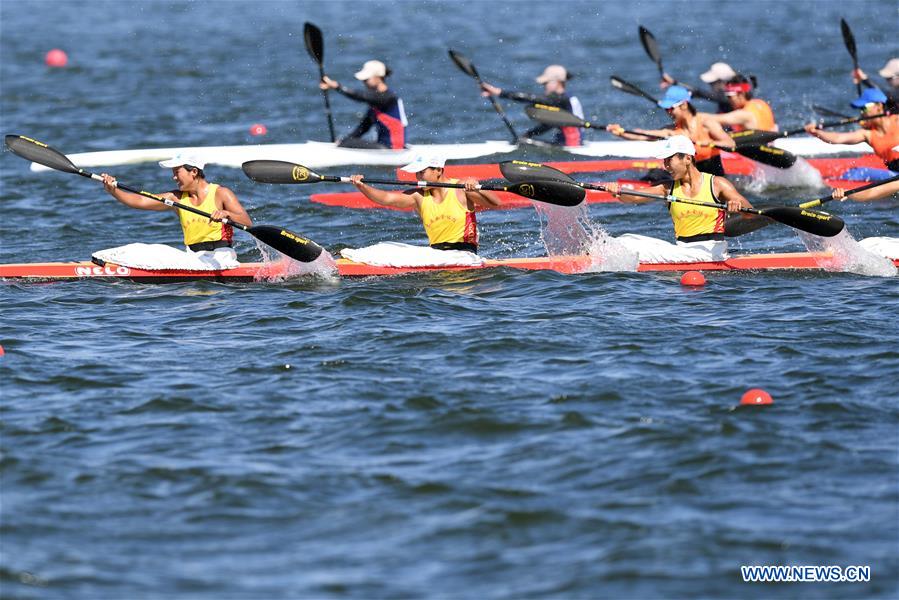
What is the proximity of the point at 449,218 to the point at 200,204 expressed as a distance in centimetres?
243

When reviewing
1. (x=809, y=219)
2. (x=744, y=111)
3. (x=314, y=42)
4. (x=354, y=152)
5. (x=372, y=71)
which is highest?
(x=314, y=42)

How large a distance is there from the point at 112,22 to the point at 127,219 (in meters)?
32.0

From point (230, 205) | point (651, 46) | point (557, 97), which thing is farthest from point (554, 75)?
point (230, 205)

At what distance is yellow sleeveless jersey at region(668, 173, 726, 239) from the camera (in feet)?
44.8

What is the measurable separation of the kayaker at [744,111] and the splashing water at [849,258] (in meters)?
5.21

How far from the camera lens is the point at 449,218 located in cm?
1374

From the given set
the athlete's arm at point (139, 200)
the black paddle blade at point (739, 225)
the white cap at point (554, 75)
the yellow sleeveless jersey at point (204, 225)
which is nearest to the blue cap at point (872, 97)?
the black paddle blade at point (739, 225)

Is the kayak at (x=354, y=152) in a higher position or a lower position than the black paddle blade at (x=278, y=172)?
lower

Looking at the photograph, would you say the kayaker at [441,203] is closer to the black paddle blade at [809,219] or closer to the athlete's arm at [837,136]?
the black paddle blade at [809,219]

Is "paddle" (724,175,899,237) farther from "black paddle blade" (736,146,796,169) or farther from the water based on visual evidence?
"black paddle blade" (736,146,796,169)

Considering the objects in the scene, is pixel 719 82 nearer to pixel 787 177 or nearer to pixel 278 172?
pixel 787 177

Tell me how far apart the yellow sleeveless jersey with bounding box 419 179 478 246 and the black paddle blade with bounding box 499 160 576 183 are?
488mm

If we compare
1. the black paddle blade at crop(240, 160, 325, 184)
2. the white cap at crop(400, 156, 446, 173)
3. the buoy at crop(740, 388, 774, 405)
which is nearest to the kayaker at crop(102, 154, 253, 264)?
the black paddle blade at crop(240, 160, 325, 184)

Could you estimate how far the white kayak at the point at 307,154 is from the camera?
20.9 m
